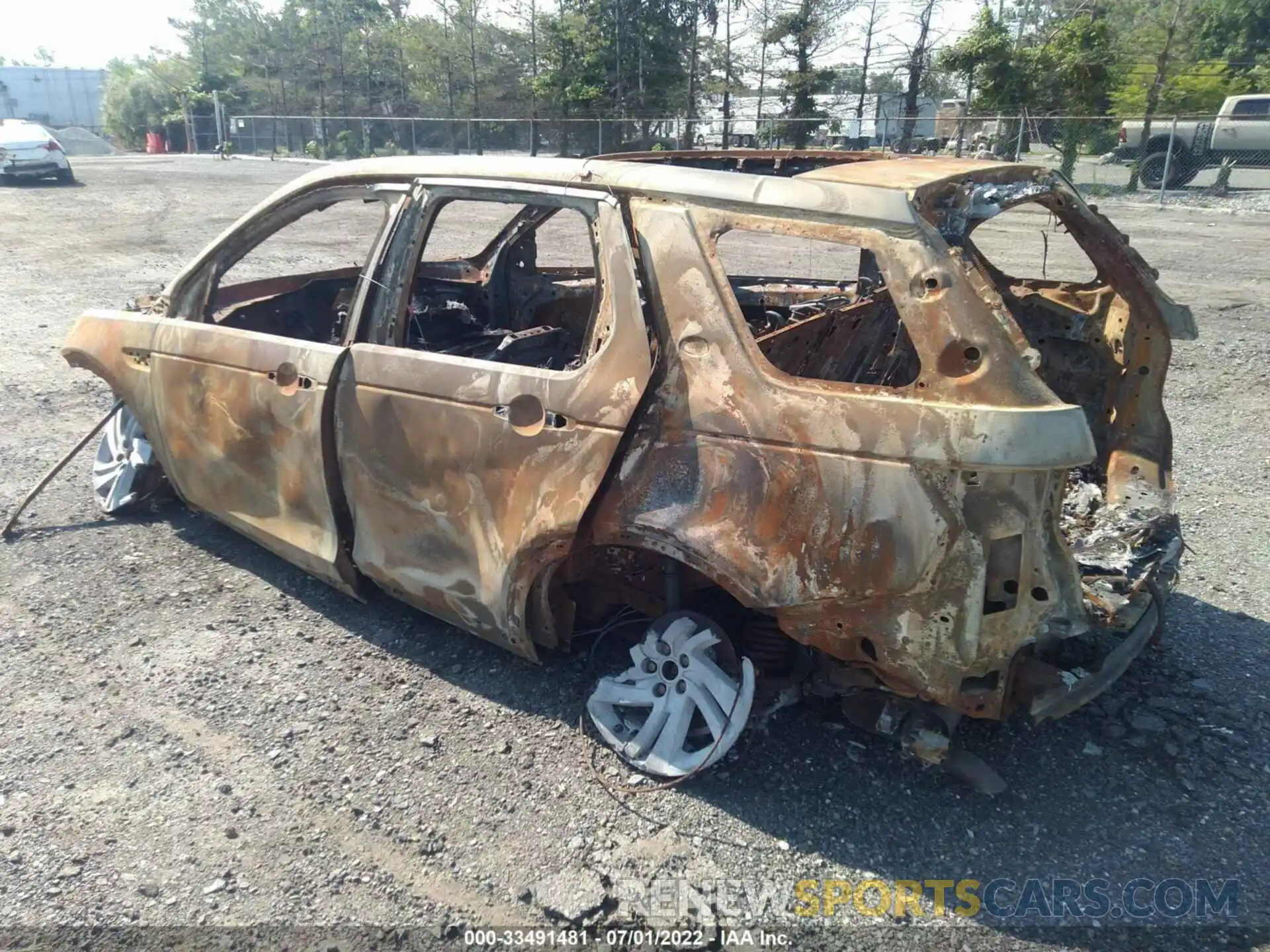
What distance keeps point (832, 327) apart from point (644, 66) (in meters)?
31.8

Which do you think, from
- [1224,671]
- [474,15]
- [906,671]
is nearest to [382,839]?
[906,671]

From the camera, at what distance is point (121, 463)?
482cm

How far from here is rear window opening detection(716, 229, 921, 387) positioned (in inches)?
130

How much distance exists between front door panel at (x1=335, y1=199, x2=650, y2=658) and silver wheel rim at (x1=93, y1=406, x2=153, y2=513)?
1901mm

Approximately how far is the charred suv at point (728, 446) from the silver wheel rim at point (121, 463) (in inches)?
22.0

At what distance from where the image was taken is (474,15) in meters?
37.3

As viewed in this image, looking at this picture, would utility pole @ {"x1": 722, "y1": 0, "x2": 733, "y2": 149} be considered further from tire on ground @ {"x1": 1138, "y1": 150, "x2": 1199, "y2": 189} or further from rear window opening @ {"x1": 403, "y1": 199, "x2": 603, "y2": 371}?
rear window opening @ {"x1": 403, "y1": 199, "x2": 603, "y2": 371}

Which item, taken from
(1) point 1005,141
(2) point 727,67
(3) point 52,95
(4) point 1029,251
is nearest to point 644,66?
(2) point 727,67

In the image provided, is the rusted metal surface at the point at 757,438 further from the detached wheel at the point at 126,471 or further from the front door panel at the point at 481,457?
the detached wheel at the point at 126,471

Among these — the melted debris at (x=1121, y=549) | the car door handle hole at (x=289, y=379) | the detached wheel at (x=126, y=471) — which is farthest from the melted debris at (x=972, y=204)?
the detached wheel at (x=126, y=471)

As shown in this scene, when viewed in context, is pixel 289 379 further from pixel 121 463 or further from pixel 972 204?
pixel 972 204

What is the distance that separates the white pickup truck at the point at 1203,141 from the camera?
19.8 meters

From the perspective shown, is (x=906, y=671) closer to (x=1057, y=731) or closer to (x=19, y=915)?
(x=1057, y=731)

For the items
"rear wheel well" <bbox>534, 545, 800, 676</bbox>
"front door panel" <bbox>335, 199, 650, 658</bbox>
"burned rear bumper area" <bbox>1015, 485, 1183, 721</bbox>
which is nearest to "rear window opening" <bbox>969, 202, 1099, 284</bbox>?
"burned rear bumper area" <bbox>1015, 485, 1183, 721</bbox>
